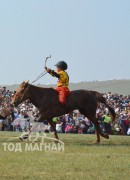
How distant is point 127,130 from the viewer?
2780cm

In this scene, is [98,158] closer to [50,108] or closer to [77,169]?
[77,169]

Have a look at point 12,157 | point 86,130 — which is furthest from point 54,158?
point 86,130

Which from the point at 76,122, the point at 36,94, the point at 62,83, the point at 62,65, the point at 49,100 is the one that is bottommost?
the point at 76,122

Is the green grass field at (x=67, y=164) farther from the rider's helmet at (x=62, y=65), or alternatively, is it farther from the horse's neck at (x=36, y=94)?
the rider's helmet at (x=62, y=65)

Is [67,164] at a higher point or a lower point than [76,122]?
lower

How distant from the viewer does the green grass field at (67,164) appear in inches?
356

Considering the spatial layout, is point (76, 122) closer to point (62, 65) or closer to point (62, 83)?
point (62, 65)

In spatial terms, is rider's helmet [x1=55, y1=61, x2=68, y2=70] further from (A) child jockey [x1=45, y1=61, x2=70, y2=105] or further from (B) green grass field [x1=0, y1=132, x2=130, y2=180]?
(B) green grass field [x1=0, y1=132, x2=130, y2=180]

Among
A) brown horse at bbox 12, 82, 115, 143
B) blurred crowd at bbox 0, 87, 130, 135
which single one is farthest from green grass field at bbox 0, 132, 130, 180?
blurred crowd at bbox 0, 87, 130, 135

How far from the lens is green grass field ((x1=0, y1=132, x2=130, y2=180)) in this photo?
905cm

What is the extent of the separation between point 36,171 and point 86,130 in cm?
1859

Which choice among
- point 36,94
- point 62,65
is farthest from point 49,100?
point 62,65

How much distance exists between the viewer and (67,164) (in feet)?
34.3

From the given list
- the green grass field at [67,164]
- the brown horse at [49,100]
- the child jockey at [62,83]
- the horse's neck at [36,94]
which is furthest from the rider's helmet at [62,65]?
the green grass field at [67,164]
